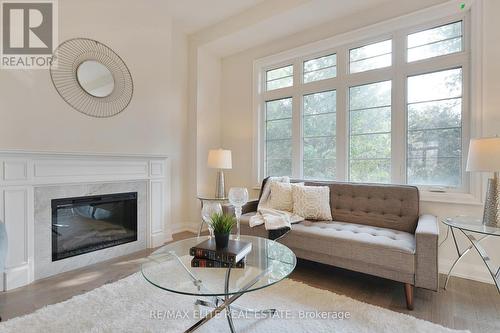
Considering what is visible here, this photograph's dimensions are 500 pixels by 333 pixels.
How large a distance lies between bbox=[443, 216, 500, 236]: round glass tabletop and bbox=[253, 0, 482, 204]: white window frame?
41 cm

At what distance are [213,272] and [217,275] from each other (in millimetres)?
57

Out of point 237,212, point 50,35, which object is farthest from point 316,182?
point 50,35

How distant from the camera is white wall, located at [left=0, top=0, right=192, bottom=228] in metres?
2.30

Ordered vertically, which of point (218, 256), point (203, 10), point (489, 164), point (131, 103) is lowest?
point (218, 256)

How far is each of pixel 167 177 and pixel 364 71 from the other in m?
2.95

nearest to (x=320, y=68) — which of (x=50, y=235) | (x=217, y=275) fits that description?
(x=217, y=275)

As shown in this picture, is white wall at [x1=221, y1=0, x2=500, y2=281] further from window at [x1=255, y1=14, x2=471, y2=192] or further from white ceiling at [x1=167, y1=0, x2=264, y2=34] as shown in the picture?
white ceiling at [x1=167, y1=0, x2=264, y2=34]

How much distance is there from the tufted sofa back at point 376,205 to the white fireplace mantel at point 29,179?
2.37 m

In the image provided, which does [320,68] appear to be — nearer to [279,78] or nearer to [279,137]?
[279,78]

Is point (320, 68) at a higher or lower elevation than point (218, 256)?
higher

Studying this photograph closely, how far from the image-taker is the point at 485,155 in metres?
1.87

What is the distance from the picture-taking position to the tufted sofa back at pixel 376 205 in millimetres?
2482

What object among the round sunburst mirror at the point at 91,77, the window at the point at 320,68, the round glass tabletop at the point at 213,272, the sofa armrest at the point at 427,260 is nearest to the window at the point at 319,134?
the window at the point at 320,68

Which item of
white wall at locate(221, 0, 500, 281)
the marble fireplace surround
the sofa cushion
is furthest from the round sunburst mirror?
the sofa cushion
